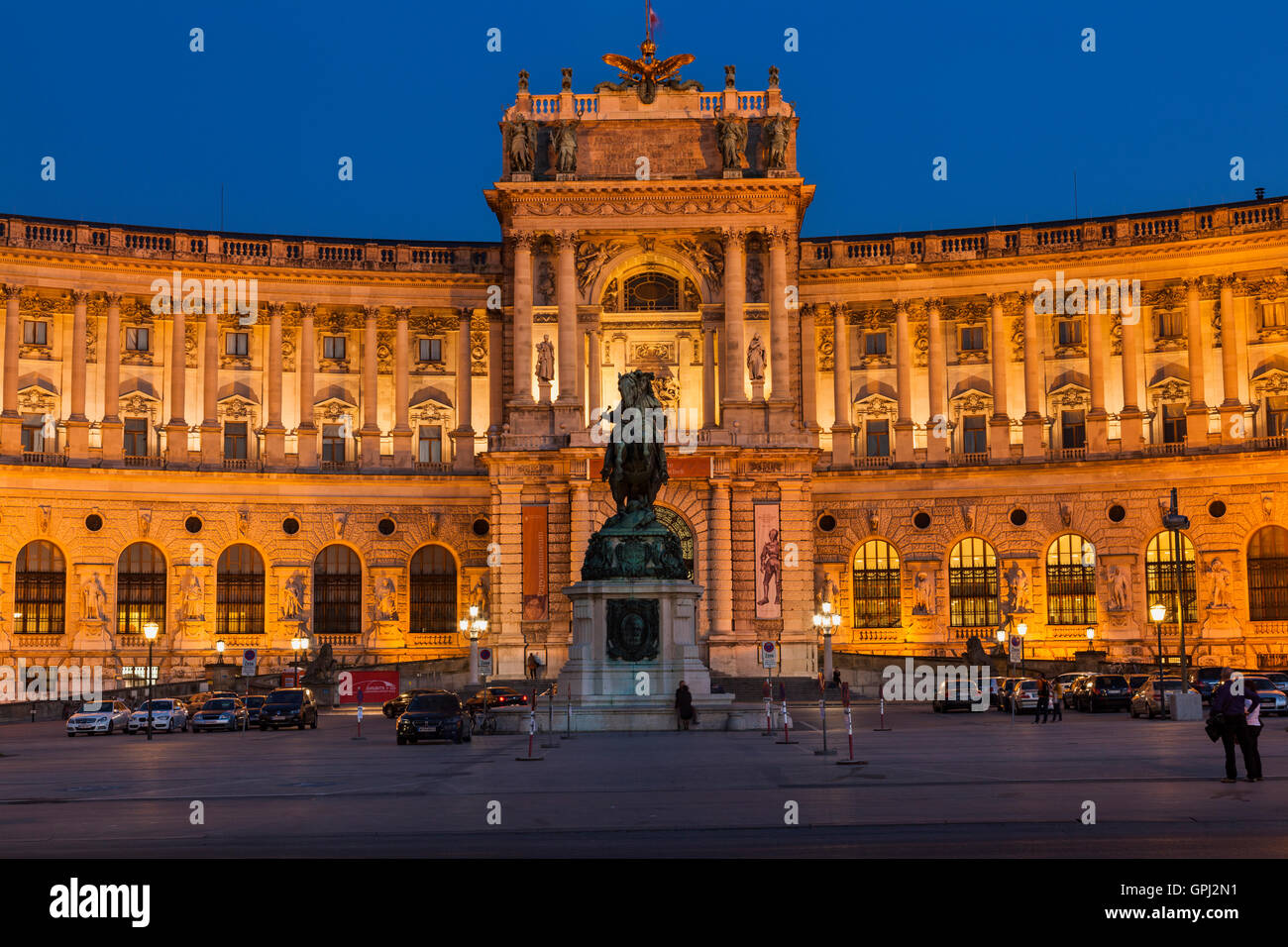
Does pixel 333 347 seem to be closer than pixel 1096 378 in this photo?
No

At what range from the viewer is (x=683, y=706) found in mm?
40312

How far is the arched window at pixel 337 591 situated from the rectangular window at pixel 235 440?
6.95 m

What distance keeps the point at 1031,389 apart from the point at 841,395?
954cm

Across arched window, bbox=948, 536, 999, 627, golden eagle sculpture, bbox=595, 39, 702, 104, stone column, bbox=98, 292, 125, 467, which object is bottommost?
arched window, bbox=948, 536, 999, 627

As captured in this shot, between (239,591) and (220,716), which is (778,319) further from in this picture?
(220,716)

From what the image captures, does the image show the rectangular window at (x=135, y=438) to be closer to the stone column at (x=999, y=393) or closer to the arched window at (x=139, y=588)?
the arched window at (x=139, y=588)

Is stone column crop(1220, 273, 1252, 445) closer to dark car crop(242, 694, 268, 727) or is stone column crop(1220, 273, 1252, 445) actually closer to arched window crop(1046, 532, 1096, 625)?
arched window crop(1046, 532, 1096, 625)

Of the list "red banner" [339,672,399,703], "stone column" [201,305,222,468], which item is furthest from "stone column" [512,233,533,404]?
"stone column" [201,305,222,468]

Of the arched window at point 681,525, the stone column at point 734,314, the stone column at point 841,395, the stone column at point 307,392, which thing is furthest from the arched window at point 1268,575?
the stone column at point 307,392

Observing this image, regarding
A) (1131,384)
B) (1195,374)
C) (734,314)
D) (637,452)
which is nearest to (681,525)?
(734,314)

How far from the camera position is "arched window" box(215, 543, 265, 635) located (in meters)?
77.1

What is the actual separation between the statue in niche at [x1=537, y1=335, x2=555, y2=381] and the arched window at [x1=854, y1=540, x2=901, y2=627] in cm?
1836
